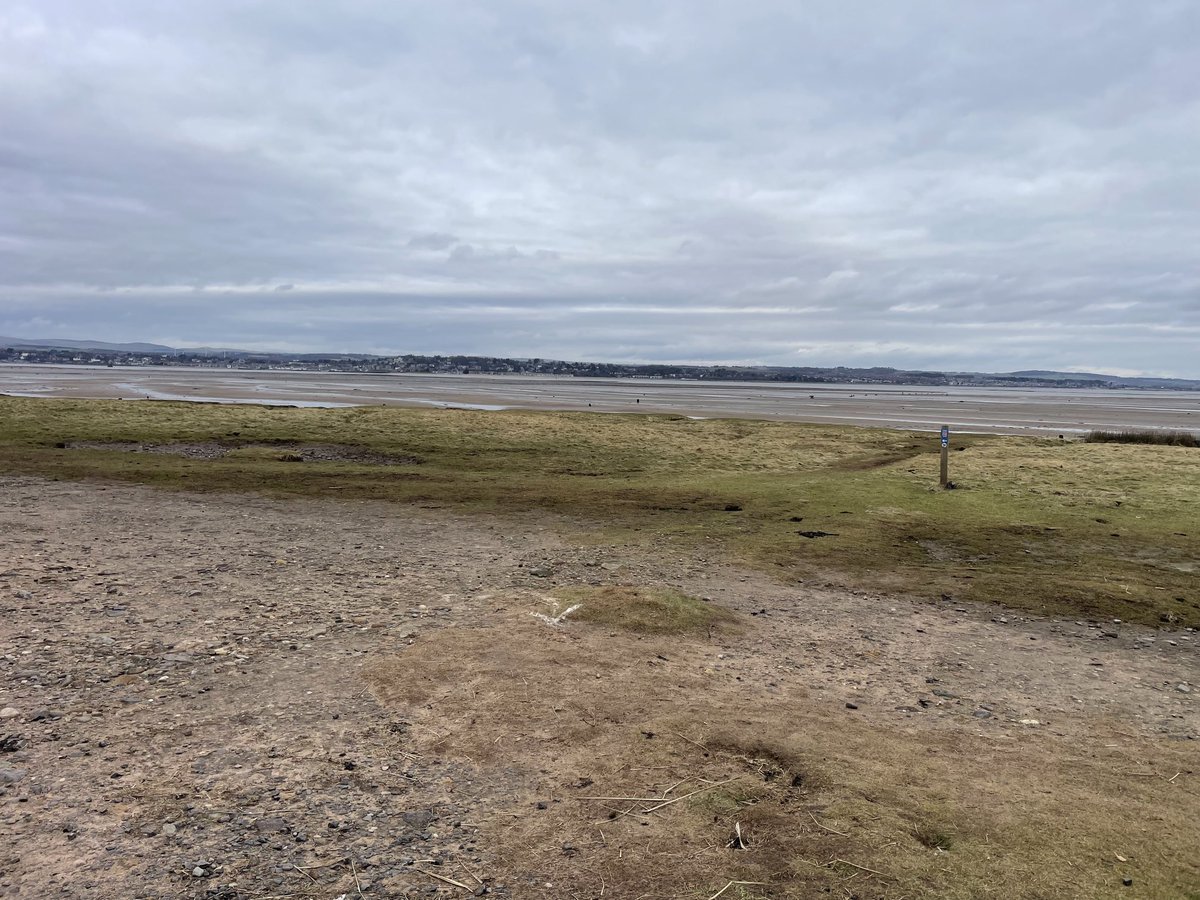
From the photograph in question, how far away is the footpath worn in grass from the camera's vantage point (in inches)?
513

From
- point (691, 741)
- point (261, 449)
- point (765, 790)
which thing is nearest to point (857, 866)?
point (765, 790)

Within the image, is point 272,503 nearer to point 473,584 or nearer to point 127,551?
point 127,551

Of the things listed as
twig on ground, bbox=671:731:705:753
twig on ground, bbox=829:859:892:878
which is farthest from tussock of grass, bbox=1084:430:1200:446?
twig on ground, bbox=829:859:892:878

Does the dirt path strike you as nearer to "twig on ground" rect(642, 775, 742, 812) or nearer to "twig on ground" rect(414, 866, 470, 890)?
"twig on ground" rect(414, 866, 470, 890)

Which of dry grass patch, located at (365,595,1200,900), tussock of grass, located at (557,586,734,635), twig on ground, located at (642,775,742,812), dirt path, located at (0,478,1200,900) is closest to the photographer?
dry grass patch, located at (365,595,1200,900)

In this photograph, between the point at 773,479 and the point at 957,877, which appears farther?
the point at 773,479

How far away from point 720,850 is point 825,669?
3908mm

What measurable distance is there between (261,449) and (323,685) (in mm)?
23801

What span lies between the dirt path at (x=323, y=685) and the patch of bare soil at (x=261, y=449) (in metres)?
12.4

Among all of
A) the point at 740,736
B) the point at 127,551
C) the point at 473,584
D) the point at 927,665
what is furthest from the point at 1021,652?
the point at 127,551

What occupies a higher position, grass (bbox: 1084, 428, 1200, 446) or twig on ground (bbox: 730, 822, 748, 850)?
grass (bbox: 1084, 428, 1200, 446)

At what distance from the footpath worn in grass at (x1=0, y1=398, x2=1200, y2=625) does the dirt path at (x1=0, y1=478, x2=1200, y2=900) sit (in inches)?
77.9

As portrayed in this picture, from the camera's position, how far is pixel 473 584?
11016mm

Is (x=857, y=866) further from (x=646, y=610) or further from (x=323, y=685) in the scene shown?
(x=646, y=610)
